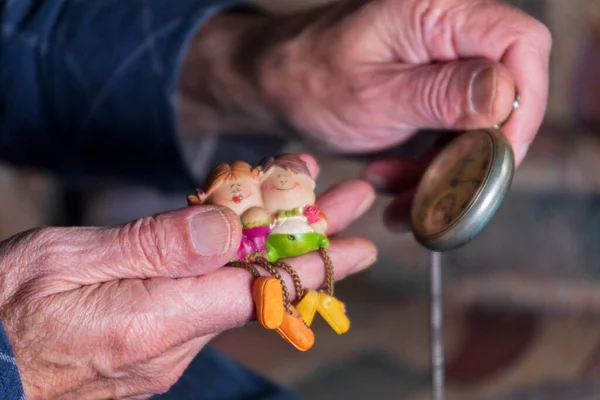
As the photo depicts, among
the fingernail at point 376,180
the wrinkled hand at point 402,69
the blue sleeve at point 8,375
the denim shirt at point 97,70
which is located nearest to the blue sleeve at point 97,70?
the denim shirt at point 97,70

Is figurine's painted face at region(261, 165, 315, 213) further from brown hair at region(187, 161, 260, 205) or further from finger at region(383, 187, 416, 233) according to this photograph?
finger at region(383, 187, 416, 233)

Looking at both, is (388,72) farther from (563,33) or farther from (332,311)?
(563,33)

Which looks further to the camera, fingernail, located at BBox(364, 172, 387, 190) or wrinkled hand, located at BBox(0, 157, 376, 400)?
fingernail, located at BBox(364, 172, 387, 190)

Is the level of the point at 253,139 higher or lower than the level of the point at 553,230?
higher

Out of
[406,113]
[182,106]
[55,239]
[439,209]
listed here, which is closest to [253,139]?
[182,106]

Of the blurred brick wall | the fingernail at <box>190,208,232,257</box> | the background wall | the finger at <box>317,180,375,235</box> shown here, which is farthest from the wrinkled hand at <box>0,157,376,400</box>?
the blurred brick wall

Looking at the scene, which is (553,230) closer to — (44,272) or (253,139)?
(253,139)

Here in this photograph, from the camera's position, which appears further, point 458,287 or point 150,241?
point 458,287
